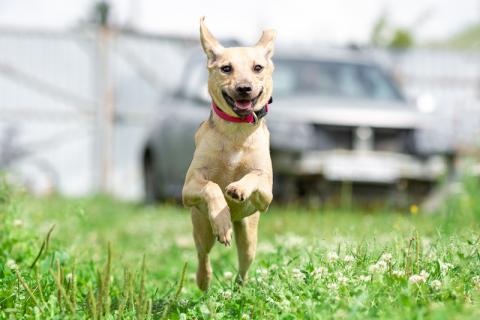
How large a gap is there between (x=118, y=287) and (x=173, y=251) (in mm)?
2384

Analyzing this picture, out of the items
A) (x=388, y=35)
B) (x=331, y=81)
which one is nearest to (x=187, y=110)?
(x=331, y=81)

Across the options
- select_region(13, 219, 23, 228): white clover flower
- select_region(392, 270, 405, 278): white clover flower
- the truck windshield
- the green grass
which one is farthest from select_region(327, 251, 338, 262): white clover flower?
the truck windshield

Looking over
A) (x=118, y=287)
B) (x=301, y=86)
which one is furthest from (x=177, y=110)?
(x=118, y=287)

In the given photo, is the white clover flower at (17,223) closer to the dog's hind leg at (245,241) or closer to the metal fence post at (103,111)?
the dog's hind leg at (245,241)

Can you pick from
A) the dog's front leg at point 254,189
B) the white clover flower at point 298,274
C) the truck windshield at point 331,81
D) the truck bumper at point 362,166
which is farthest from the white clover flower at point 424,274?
the truck windshield at point 331,81

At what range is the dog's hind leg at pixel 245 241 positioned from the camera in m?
3.94

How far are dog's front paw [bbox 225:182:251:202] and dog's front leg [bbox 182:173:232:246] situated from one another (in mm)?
73

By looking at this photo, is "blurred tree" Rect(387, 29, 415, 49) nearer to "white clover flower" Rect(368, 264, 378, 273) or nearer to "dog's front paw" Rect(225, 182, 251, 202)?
"dog's front paw" Rect(225, 182, 251, 202)

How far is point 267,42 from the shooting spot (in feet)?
12.3

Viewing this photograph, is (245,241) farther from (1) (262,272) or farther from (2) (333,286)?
(2) (333,286)

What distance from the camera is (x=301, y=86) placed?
912 cm

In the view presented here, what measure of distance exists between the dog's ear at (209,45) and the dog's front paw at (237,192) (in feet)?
2.03

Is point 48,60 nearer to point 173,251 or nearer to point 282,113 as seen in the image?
point 282,113

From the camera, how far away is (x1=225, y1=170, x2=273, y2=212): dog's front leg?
3.32 m
